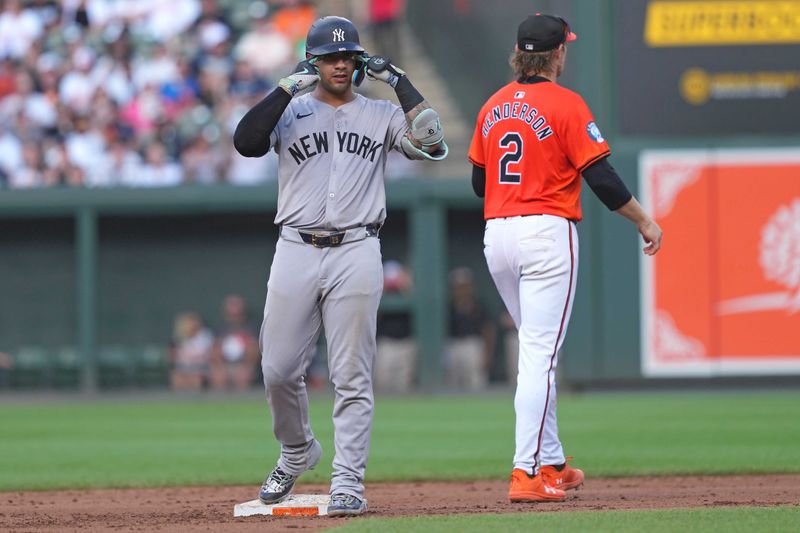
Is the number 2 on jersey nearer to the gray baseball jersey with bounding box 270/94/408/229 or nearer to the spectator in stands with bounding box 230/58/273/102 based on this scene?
the gray baseball jersey with bounding box 270/94/408/229

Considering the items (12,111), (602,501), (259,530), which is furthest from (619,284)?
(259,530)

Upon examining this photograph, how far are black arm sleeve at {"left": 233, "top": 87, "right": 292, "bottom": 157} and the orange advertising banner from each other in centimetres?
921

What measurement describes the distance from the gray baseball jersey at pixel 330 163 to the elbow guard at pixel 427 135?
0.44 ft

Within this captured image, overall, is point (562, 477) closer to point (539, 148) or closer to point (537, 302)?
point (537, 302)

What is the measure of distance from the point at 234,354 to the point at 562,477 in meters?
10.6

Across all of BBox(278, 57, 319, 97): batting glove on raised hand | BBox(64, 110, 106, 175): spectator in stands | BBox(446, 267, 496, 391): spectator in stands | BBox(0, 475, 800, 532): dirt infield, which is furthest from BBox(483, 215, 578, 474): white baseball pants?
BBox(64, 110, 106, 175): spectator in stands

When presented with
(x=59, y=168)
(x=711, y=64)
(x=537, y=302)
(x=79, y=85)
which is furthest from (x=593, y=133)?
(x=79, y=85)

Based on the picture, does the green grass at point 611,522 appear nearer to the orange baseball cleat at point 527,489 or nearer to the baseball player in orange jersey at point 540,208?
the orange baseball cleat at point 527,489

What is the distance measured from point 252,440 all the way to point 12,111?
791cm

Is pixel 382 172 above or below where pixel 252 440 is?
above

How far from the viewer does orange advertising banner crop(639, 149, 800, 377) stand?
45.5 feet

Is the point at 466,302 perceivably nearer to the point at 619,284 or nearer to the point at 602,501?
the point at 619,284

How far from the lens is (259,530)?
483 cm

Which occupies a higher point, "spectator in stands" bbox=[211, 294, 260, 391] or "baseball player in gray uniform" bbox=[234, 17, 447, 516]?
"baseball player in gray uniform" bbox=[234, 17, 447, 516]
